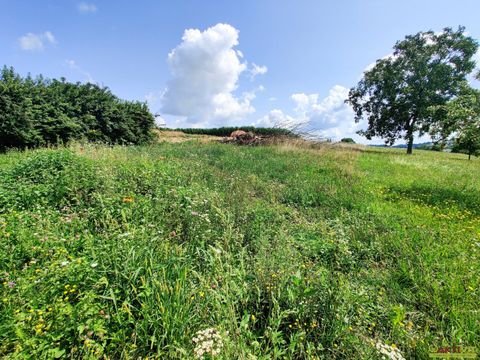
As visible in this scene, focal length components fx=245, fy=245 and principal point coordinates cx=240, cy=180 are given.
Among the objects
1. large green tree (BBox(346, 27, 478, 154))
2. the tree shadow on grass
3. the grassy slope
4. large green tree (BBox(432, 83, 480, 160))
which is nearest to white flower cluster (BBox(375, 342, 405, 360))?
the grassy slope

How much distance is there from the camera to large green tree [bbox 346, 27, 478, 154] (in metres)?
22.8

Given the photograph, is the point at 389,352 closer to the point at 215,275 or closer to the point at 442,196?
the point at 215,275

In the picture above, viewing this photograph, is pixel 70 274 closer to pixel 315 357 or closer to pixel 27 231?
pixel 27 231

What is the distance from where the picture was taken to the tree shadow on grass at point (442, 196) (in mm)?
5906

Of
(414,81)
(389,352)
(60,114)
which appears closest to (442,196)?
(389,352)

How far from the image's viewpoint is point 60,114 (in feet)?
39.8

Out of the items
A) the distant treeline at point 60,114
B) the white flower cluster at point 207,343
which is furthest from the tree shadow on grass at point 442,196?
the distant treeline at point 60,114

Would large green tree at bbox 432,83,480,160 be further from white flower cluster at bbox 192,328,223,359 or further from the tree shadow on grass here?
white flower cluster at bbox 192,328,223,359

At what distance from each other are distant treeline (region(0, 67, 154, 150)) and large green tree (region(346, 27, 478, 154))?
23.7 meters

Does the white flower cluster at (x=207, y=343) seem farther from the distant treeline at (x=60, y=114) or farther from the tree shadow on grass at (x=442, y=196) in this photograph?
the distant treeline at (x=60, y=114)

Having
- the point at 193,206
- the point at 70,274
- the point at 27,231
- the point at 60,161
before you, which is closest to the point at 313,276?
the point at 193,206

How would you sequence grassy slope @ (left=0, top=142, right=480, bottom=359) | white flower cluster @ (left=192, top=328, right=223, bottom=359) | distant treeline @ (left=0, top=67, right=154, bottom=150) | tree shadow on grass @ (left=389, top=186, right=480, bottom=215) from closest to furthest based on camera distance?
white flower cluster @ (left=192, top=328, right=223, bottom=359)
grassy slope @ (left=0, top=142, right=480, bottom=359)
tree shadow on grass @ (left=389, top=186, right=480, bottom=215)
distant treeline @ (left=0, top=67, right=154, bottom=150)

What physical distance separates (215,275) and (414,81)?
29621 millimetres

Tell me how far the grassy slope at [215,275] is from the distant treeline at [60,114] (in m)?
7.22
